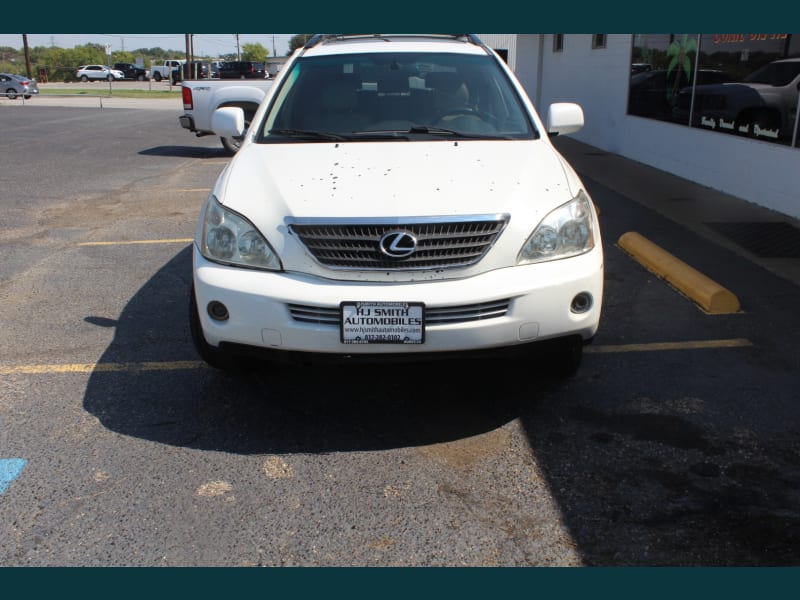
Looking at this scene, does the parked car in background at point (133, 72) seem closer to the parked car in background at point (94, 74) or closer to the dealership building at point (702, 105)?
the parked car in background at point (94, 74)

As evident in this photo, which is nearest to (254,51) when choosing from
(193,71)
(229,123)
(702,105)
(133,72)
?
(133,72)

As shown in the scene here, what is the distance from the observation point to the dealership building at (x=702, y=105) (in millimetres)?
8367

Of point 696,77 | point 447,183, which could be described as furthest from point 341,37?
point 696,77

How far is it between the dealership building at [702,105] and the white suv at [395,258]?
5516mm

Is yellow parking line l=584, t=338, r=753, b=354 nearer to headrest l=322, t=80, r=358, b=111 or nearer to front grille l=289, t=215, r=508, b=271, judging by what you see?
front grille l=289, t=215, r=508, b=271

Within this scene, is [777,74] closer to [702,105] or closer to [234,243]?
[702,105]

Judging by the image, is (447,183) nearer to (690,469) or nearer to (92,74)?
(690,469)

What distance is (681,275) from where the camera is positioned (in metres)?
6.07

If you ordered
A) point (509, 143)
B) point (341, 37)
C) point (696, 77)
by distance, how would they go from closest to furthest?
point (509, 143) → point (341, 37) → point (696, 77)

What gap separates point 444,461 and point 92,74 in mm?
77367

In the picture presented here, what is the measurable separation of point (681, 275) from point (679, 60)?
6.46 m

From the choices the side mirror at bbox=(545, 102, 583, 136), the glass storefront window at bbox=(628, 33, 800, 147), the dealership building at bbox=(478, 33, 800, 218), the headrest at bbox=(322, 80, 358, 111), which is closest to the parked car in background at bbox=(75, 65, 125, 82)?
the dealership building at bbox=(478, 33, 800, 218)

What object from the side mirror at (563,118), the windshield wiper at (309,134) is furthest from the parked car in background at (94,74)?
the side mirror at (563,118)

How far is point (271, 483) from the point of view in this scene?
3342 millimetres
